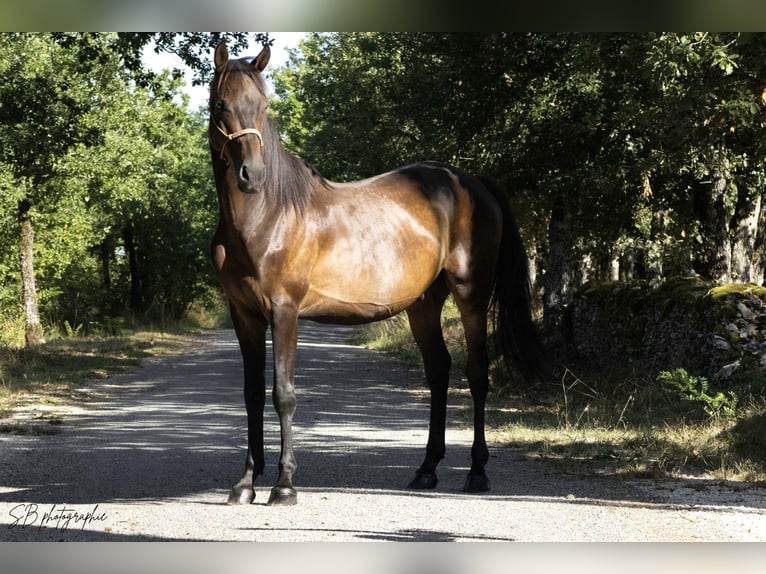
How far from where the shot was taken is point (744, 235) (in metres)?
16.4

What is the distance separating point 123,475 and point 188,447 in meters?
1.58

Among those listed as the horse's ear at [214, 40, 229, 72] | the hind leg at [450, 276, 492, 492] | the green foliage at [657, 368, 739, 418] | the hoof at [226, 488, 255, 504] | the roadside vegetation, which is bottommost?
the roadside vegetation

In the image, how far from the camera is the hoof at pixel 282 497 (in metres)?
6.64

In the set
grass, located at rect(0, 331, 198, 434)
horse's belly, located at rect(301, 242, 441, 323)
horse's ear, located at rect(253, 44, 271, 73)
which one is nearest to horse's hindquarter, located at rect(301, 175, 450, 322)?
horse's belly, located at rect(301, 242, 441, 323)

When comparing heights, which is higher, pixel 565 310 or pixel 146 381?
pixel 565 310

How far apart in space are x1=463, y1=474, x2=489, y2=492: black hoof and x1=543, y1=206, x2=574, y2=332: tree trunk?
10.7 meters

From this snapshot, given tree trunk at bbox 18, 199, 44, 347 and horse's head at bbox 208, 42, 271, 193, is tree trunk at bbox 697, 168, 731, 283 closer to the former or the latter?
horse's head at bbox 208, 42, 271, 193

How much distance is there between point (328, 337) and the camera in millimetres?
31812

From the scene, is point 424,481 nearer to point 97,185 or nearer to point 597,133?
point 597,133

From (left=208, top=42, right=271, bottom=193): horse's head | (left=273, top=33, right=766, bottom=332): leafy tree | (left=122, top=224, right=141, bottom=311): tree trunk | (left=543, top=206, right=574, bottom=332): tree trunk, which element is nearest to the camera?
(left=208, top=42, right=271, bottom=193): horse's head

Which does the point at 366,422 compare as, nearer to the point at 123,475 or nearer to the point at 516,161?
the point at 123,475

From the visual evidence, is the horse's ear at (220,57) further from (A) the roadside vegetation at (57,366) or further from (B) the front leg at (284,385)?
(A) the roadside vegetation at (57,366)

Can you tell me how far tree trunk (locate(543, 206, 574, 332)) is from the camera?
18.2m

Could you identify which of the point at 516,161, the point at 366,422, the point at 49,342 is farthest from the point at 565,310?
the point at 49,342
